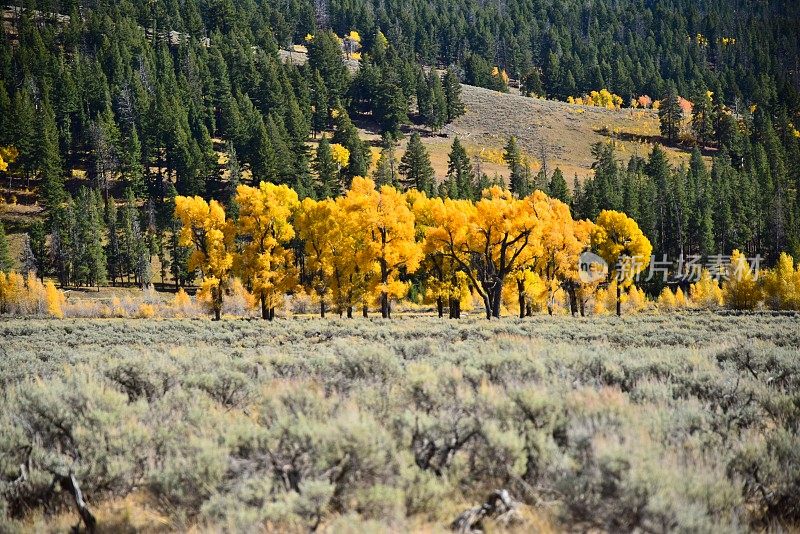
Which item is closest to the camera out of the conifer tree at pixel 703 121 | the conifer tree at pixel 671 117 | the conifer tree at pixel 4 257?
the conifer tree at pixel 4 257

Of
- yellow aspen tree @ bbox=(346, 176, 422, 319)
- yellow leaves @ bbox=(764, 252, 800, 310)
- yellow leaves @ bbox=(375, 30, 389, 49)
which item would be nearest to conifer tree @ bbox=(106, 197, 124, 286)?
yellow aspen tree @ bbox=(346, 176, 422, 319)

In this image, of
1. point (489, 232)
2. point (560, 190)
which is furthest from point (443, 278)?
point (560, 190)

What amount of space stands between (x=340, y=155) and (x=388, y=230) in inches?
2344

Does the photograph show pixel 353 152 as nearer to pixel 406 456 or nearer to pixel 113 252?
pixel 113 252

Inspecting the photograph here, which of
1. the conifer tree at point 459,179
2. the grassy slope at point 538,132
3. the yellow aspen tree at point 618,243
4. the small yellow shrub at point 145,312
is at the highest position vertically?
the grassy slope at point 538,132

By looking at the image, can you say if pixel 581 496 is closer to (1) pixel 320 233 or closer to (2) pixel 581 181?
(1) pixel 320 233

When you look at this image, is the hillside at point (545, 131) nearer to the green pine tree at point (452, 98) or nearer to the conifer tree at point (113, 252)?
the green pine tree at point (452, 98)

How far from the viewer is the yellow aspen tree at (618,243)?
44.7 metres

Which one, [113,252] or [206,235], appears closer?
[206,235]

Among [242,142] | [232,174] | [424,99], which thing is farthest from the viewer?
[424,99]

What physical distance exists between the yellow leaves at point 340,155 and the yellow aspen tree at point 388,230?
5612cm

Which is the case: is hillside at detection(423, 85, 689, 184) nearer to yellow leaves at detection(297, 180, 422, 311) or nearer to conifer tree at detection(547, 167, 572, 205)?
conifer tree at detection(547, 167, 572, 205)

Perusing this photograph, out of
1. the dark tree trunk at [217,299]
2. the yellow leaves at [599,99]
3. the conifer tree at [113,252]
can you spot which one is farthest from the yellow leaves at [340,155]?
the yellow leaves at [599,99]

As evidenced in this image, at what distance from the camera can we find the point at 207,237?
1428 inches
